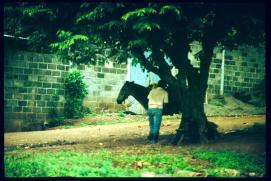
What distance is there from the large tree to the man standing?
1.18 feet

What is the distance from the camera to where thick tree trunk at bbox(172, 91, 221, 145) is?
11609mm

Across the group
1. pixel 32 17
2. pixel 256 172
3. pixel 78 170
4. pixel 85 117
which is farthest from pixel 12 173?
pixel 85 117

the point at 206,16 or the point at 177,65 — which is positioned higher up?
the point at 206,16

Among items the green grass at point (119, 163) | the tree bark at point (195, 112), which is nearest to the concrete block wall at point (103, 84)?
the tree bark at point (195, 112)

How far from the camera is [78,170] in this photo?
27.0 ft

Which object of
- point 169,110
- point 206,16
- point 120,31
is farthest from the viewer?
point 169,110

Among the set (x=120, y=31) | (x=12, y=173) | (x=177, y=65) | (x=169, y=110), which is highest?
(x=120, y=31)

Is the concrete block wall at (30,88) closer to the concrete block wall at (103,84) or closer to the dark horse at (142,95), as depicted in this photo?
the concrete block wall at (103,84)

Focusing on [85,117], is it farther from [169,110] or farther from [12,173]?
[12,173]

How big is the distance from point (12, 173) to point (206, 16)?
6.38 m

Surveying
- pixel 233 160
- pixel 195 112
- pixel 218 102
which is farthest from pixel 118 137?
pixel 218 102

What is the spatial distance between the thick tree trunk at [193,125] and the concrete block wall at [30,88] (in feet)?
23.2

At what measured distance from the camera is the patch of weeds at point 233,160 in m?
8.67

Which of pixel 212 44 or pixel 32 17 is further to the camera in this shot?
pixel 212 44
